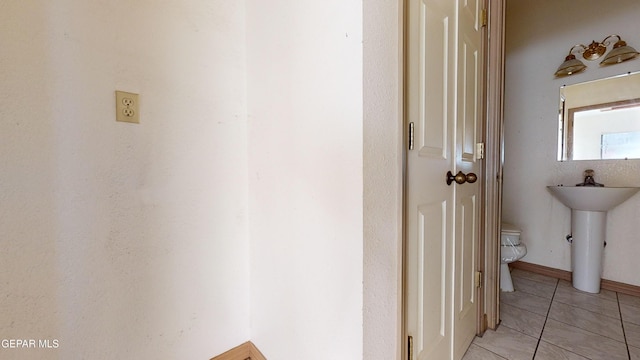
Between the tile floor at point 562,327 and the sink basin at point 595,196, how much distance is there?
645mm

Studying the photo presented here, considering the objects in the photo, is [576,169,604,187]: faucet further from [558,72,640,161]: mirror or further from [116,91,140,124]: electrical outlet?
[116,91,140,124]: electrical outlet

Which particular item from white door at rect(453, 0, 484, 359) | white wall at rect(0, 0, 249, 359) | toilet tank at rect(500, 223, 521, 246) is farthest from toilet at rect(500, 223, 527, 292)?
white wall at rect(0, 0, 249, 359)

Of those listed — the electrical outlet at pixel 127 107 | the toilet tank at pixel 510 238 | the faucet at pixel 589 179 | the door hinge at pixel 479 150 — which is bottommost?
the toilet tank at pixel 510 238

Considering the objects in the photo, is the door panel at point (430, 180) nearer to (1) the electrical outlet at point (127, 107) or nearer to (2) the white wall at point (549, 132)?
(1) the electrical outlet at point (127, 107)

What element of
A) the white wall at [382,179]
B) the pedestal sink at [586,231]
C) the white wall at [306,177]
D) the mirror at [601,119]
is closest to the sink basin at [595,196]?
the pedestal sink at [586,231]

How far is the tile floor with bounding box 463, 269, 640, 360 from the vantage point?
122 cm

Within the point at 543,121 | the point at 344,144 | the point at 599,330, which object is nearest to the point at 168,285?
the point at 344,144

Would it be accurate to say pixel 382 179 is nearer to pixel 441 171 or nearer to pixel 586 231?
pixel 441 171

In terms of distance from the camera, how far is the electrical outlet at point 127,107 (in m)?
0.84

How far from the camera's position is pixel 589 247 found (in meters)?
1.81

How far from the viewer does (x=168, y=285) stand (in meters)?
0.96

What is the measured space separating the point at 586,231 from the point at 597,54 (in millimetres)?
1350

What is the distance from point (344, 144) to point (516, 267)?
2.59 m

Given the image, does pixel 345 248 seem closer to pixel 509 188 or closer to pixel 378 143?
pixel 378 143
